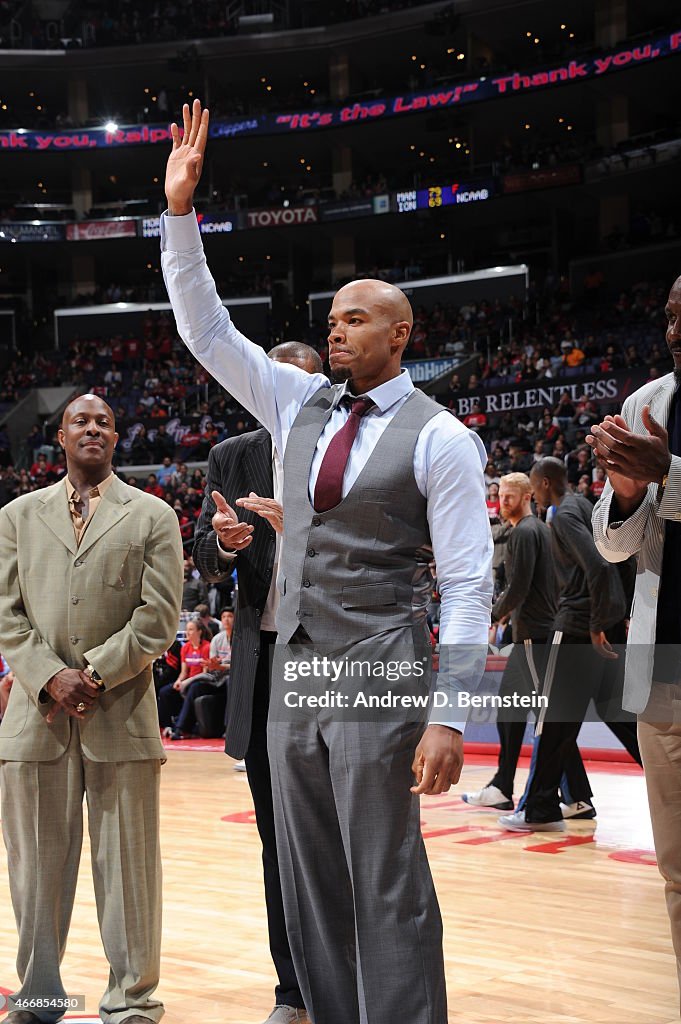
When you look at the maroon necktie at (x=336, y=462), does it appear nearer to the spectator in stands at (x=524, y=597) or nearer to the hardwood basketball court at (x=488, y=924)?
the hardwood basketball court at (x=488, y=924)

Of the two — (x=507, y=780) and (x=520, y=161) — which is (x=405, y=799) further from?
(x=520, y=161)

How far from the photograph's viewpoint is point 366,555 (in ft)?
8.04

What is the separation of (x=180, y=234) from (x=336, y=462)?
0.61m

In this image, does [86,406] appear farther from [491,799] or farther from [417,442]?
[491,799]

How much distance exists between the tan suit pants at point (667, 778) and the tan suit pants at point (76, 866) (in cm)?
141

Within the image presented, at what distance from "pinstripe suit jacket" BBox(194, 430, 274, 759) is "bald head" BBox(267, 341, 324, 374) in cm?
A: 27

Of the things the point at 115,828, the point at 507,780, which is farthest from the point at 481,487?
the point at 507,780

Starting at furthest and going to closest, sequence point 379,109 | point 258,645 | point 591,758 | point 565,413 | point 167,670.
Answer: point 379,109
point 565,413
point 167,670
point 591,758
point 258,645

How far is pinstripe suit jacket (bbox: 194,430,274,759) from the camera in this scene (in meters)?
3.26

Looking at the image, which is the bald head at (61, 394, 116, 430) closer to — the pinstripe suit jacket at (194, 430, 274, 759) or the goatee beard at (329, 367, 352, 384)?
the pinstripe suit jacket at (194, 430, 274, 759)

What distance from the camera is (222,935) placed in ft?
14.0

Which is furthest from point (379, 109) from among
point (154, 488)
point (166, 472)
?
point (154, 488)

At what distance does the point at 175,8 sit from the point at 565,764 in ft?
96.1

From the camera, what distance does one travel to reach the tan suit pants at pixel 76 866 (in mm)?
3186
